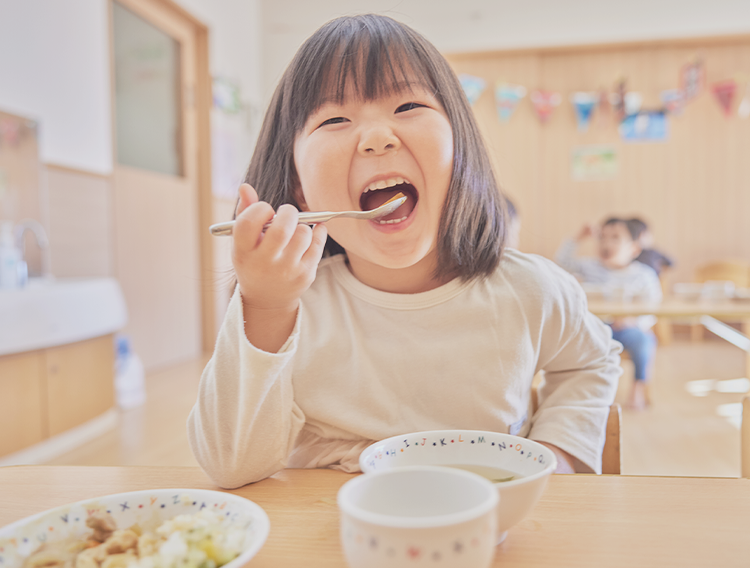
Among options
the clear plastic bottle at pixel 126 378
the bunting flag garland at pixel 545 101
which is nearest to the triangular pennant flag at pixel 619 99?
the bunting flag garland at pixel 545 101

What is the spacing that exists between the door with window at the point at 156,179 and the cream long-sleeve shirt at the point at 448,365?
9.60ft

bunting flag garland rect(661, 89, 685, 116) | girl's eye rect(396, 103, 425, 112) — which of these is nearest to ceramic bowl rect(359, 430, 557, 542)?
girl's eye rect(396, 103, 425, 112)

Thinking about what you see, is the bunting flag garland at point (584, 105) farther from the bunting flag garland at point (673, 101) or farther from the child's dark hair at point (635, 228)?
the child's dark hair at point (635, 228)

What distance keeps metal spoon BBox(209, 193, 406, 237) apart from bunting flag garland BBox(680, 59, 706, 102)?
17.3 feet

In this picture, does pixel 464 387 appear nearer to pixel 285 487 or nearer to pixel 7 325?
pixel 285 487

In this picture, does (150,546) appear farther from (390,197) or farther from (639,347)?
(639,347)

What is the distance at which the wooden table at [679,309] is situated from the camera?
220 cm

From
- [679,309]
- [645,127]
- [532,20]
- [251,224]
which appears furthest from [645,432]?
[532,20]

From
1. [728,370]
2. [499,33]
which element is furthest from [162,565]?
[499,33]

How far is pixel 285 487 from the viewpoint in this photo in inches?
21.2

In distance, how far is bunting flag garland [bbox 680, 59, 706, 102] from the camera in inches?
198

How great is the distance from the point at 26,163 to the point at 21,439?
118 cm

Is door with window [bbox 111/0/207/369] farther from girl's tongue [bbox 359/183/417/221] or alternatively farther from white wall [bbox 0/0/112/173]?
girl's tongue [bbox 359/183/417/221]

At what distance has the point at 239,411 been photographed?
1.87 feet
